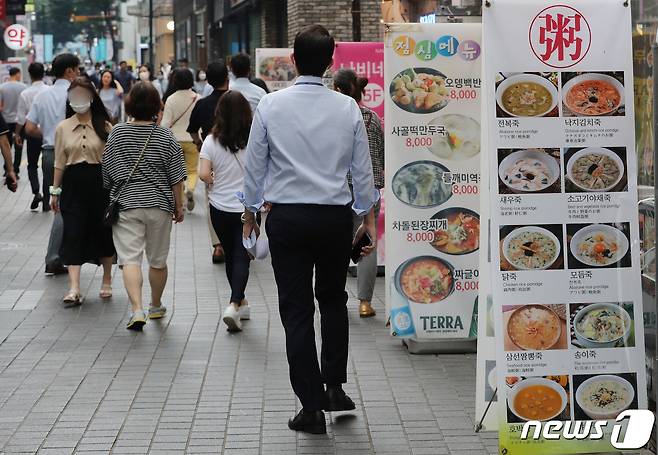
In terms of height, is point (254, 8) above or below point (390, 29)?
above

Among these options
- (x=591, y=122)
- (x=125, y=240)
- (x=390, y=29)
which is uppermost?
(x=390, y=29)

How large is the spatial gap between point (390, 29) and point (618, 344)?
301 centimetres

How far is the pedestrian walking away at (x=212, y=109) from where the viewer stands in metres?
12.9

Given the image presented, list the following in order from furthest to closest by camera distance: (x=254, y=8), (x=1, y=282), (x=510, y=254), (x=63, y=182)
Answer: (x=254, y=8), (x=1, y=282), (x=63, y=182), (x=510, y=254)

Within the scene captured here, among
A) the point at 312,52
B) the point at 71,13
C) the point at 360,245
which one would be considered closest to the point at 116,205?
the point at 360,245

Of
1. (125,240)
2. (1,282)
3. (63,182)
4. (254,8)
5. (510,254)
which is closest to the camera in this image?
(510,254)

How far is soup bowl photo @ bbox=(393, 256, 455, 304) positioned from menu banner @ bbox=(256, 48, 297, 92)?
9.52 metres

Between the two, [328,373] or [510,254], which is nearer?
[510,254]

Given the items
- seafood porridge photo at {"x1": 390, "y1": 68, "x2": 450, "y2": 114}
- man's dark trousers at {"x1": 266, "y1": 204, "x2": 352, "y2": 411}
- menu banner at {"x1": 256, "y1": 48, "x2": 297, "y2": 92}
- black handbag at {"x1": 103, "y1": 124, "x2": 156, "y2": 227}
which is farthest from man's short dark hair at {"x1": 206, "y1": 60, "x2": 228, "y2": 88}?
man's dark trousers at {"x1": 266, "y1": 204, "x2": 352, "y2": 411}

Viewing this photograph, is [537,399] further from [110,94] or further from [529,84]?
[110,94]

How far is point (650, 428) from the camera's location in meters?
6.00

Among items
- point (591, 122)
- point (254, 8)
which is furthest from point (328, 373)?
point (254, 8)

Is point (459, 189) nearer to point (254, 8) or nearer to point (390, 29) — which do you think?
point (390, 29)

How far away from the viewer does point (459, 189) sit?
8.43 metres
